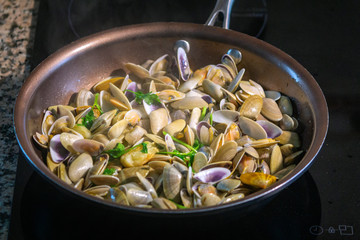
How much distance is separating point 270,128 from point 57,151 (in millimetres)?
501

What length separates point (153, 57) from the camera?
3.96ft

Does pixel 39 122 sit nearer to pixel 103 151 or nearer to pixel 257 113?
pixel 103 151

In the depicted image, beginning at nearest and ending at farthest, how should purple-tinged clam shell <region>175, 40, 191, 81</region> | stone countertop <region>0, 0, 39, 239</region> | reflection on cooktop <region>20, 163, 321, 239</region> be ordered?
reflection on cooktop <region>20, 163, 321, 239</region>
stone countertop <region>0, 0, 39, 239</region>
purple-tinged clam shell <region>175, 40, 191, 81</region>

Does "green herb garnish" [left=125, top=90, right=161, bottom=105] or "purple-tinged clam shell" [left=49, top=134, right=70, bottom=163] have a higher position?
"green herb garnish" [left=125, top=90, right=161, bottom=105]

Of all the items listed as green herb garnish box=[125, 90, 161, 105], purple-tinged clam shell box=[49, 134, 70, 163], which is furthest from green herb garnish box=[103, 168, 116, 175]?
green herb garnish box=[125, 90, 161, 105]

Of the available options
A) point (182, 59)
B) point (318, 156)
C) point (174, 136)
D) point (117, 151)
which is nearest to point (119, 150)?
point (117, 151)

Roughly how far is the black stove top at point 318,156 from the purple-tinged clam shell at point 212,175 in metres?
0.09

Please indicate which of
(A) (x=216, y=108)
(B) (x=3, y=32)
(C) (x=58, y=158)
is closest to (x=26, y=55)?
(B) (x=3, y=32)

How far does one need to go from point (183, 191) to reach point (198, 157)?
0.32ft

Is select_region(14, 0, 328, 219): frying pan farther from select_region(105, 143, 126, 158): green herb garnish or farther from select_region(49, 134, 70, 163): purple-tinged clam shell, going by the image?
select_region(105, 143, 126, 158): green herb garnish

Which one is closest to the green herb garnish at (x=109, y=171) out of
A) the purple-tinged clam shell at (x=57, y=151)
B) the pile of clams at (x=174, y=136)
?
the pile of clams at (x=174, y=136)

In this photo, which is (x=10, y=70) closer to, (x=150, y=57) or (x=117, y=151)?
(x=150, y=57)

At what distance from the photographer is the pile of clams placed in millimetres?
860

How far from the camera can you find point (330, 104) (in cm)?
121
